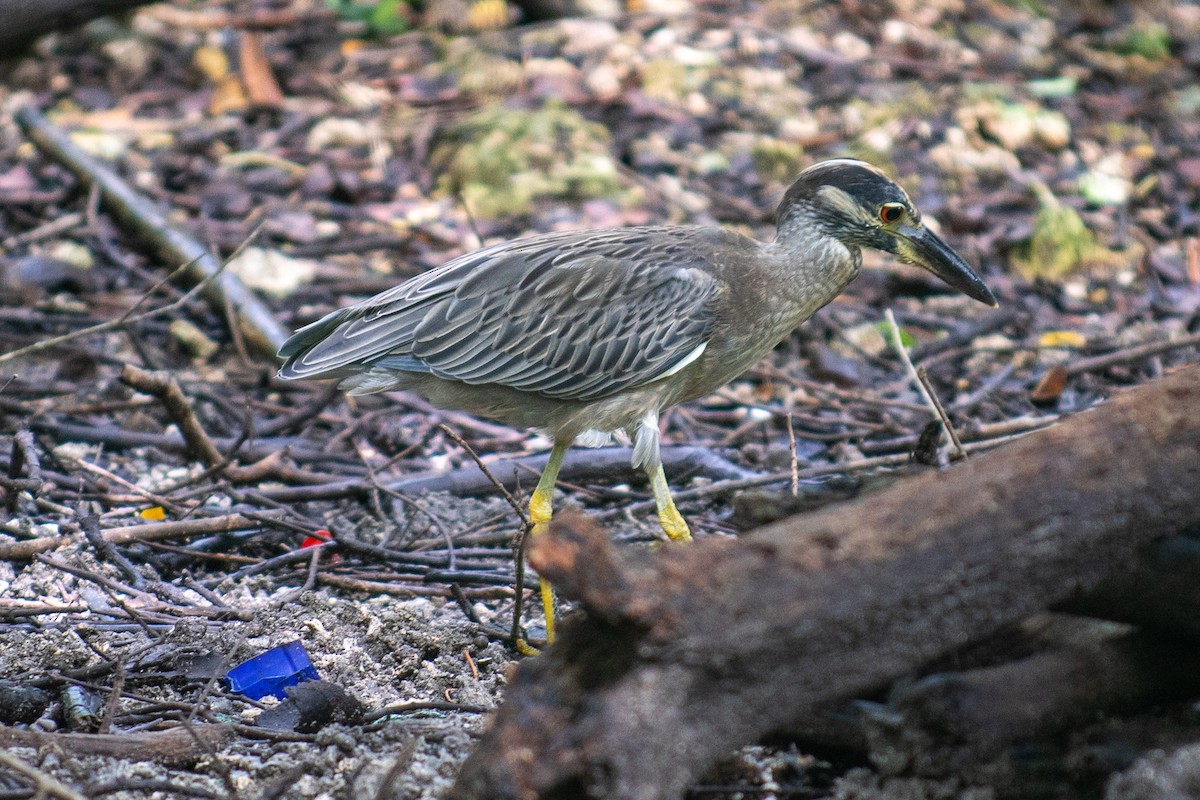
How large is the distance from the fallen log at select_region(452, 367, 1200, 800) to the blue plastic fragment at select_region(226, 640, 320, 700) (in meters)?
1.39

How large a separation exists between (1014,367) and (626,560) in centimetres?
454

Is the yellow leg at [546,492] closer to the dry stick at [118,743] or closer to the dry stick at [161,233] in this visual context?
the dry stick at [118,743]

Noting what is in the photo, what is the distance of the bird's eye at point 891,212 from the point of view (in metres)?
4.63

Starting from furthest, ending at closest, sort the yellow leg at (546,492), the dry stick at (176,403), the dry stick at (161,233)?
the dry stick at (161,233) → the yellow leg at (546,492) → the dry stick at (176,403)

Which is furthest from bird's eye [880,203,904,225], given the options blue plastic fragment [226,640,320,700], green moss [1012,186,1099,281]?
green moss [1012,186,1099,281]

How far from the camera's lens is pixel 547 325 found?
4.65 metres

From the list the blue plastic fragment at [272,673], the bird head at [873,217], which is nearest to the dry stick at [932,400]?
the bird head at [873,217]

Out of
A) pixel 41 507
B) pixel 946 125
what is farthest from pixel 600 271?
pixel 946 125

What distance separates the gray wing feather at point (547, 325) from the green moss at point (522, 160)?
2755 mm

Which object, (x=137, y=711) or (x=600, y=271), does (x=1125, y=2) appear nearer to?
(x=600, y=271)

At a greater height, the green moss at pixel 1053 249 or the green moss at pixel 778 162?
the green moss at pixel 778 162

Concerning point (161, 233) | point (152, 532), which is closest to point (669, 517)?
point (152, 532)

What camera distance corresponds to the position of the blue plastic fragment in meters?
3.47

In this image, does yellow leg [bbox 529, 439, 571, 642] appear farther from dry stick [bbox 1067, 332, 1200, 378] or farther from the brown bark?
dry stick [bbox 1067, 332, 1200, 378]
